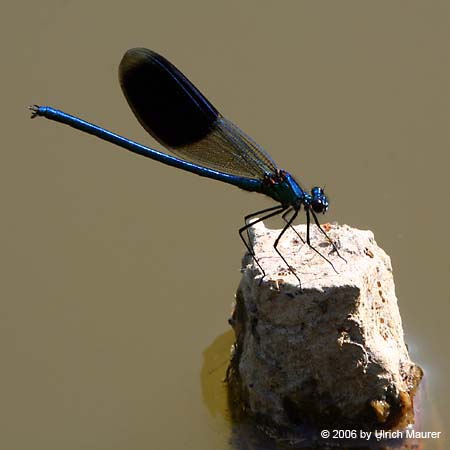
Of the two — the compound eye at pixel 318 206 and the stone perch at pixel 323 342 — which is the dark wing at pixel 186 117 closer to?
the compound eye at pixel 318 206

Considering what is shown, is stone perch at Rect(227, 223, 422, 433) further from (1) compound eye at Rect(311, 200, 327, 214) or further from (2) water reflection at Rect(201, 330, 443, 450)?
(1) compound eye at Rect(311, 200, 327, 214)

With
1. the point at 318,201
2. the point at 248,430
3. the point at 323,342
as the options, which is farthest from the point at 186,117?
the point at 248,430

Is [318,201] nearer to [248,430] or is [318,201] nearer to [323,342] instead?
[323,342]

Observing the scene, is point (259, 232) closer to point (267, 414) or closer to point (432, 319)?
point (267, 414)

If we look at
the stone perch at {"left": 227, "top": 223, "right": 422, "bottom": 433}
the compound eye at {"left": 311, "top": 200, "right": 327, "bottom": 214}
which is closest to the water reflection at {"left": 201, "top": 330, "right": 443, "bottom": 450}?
the stone perch at {"left": 227, "top": 223, "right": 422, "bottom": 433}

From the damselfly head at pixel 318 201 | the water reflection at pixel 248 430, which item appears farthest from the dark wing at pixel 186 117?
the water reflection at pixel 248 430
